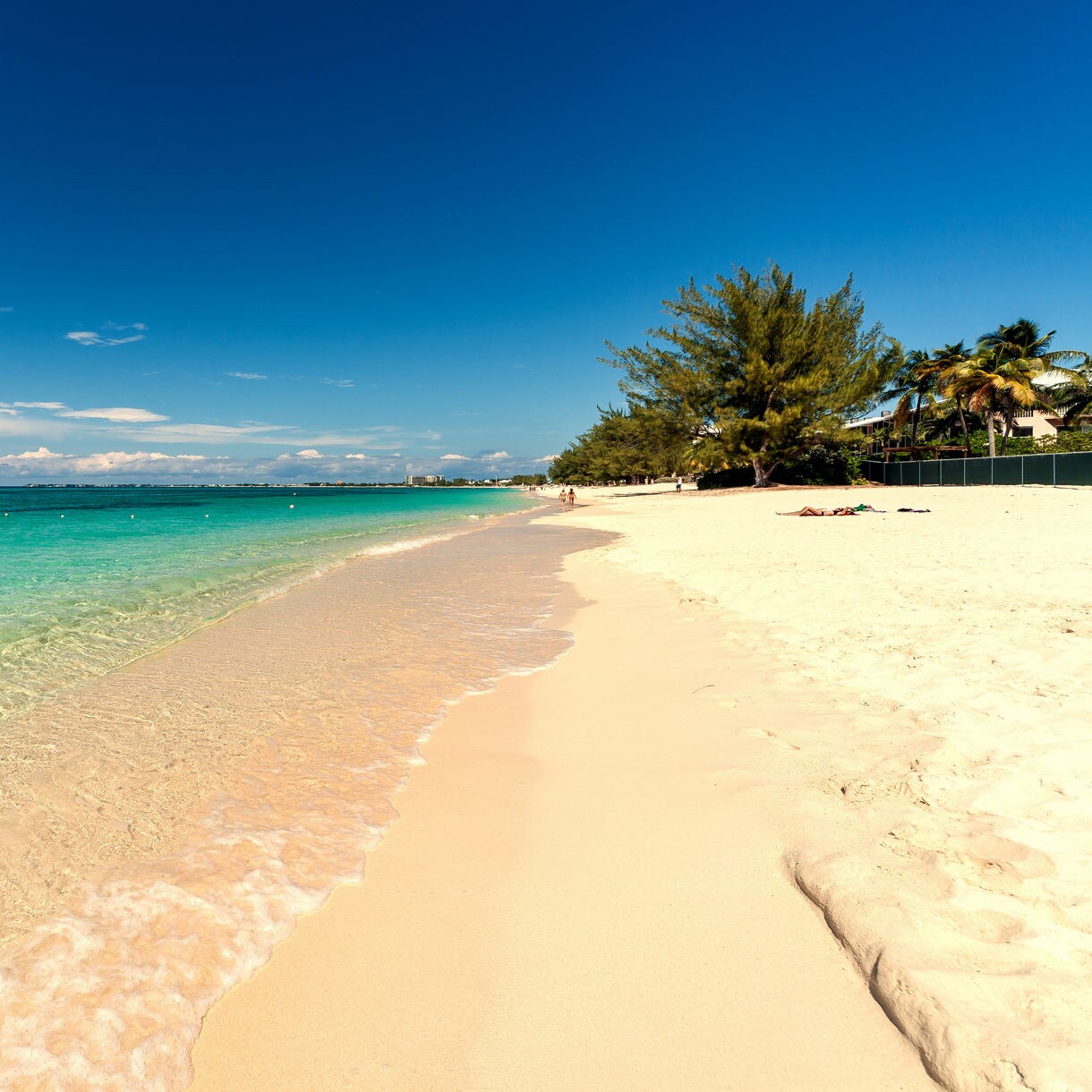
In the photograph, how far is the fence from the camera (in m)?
27.5

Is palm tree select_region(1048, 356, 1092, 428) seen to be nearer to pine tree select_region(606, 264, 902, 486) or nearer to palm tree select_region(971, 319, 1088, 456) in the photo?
palm tree select_region(971, 319, 1088, 456)

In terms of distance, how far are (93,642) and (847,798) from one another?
8.70 metres

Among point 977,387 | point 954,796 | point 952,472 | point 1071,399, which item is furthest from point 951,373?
point 954,796

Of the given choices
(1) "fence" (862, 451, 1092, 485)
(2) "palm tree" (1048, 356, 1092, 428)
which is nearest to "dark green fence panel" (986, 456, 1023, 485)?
(1) "fence" (862, 451, 1092, 485)

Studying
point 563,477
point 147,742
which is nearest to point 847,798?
point 147,742

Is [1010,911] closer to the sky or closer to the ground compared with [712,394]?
closer to the ground

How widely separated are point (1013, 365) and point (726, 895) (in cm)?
4893

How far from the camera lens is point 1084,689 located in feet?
13.3

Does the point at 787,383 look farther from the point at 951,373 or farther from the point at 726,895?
the point at 726,895

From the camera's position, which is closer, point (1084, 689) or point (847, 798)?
point (847, 798)

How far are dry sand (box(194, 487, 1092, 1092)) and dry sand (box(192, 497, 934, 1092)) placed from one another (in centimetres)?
1

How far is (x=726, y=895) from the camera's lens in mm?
2527

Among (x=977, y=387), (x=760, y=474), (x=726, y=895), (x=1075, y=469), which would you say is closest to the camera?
(x=726, y=895)

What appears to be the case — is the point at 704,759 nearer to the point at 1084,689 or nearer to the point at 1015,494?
the point at 1084,689
